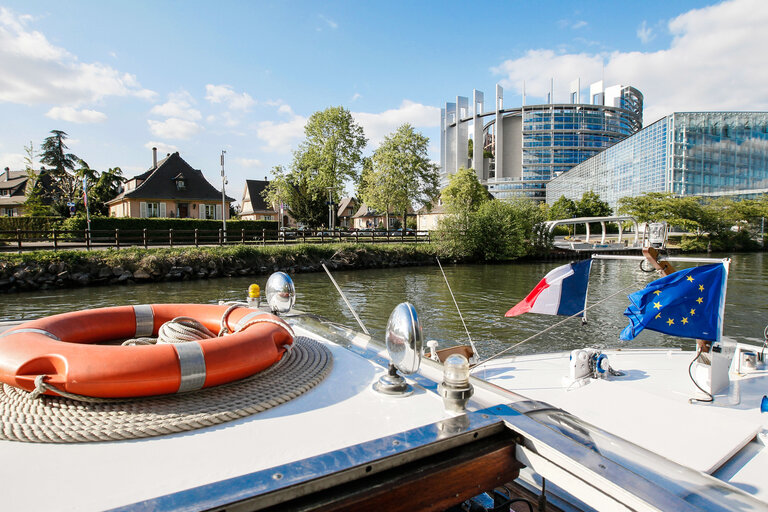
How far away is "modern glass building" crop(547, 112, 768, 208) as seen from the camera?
5725 centimetres

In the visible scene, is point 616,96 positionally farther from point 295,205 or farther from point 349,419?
point 349,419

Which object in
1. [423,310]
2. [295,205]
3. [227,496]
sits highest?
[295,205]

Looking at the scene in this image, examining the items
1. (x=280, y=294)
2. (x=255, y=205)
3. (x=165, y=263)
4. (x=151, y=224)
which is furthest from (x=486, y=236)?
(x=255, y=205)

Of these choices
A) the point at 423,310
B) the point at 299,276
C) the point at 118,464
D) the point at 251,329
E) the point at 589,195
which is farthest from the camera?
the point at 589,195

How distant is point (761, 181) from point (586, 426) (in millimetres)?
81288

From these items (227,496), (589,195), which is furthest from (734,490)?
(589,195)

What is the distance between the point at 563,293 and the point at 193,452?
4.45 m

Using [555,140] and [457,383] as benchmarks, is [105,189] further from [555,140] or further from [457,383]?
[555,140]

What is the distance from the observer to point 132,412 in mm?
2057

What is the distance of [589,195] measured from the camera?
67.9m

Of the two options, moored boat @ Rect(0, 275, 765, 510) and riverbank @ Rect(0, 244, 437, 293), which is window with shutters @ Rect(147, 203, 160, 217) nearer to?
riverbank @ Rect(0, 244, 437, 293)

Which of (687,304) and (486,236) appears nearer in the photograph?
(687,304)

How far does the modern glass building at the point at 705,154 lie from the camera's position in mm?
57250

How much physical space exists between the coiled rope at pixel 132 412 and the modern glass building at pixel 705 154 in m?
69.0
